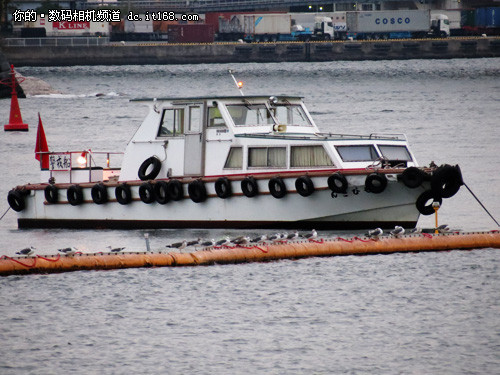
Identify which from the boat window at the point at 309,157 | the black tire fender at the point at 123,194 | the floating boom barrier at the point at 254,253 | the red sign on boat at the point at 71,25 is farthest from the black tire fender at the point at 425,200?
the red sign on boat at the point at 71,25

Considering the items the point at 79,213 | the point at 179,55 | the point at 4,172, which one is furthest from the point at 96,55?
the point at 79,213

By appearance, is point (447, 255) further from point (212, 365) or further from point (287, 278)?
point (212, 365)

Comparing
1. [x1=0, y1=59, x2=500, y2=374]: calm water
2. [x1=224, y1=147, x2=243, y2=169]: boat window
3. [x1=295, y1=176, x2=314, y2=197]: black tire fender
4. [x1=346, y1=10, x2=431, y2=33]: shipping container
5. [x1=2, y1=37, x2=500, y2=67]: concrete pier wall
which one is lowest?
[x1=0, y1=59, x2=500, y2=374]: calm water

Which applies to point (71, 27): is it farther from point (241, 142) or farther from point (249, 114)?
point (241, 142)

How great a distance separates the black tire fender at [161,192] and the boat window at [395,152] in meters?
5.34

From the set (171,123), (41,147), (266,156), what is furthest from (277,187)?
(41,147)

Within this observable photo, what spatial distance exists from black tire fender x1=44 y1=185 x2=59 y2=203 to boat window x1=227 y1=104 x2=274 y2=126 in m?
5.45

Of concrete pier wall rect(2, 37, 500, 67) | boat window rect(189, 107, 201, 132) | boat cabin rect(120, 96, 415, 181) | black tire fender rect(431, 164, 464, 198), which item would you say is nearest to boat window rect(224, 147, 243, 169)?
boat cabin rect(120, 96, 415, 181)

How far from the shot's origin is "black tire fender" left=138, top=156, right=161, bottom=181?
2736cm

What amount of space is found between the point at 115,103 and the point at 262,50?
61267 mm

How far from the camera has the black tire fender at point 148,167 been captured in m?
27.4

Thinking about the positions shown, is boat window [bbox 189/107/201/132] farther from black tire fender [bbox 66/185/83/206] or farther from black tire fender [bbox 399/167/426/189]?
black tire fender [bbox 399/167/426/189]

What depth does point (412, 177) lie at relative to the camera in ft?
81.6

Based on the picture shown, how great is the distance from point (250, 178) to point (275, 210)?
101 cm
